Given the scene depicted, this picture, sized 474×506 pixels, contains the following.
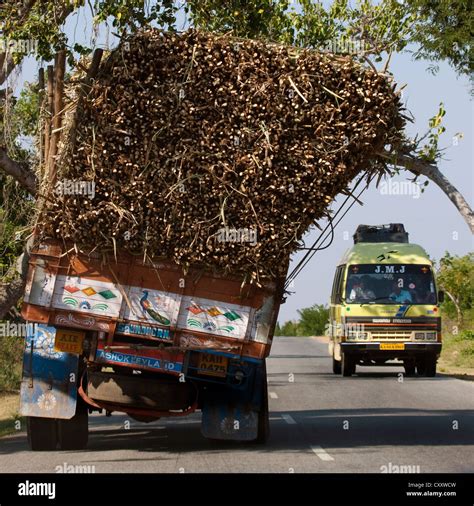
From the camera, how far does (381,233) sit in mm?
29016

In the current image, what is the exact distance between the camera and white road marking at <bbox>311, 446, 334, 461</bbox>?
1262 centimetres

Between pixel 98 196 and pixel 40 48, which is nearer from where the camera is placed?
pixel 98 196

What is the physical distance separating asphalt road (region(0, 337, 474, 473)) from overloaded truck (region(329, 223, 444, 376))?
2.97 metres

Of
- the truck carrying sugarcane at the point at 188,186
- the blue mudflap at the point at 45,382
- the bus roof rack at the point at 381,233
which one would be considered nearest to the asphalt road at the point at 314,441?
the blue mudflap at the point at 45,382

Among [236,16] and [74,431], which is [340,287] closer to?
[236,16]

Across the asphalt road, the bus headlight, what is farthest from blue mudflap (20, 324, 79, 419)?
the bus headlight

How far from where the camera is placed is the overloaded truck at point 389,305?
26.9 m

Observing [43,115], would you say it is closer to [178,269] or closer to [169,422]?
[178,269]

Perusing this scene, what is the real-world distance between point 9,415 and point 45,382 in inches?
268

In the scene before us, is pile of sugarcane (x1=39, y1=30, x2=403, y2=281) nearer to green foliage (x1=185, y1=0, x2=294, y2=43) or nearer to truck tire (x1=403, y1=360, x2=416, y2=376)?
green foliage (x1=185, y1=0, x2=294, y2=43)

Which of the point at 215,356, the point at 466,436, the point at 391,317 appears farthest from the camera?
the point at 391,317
